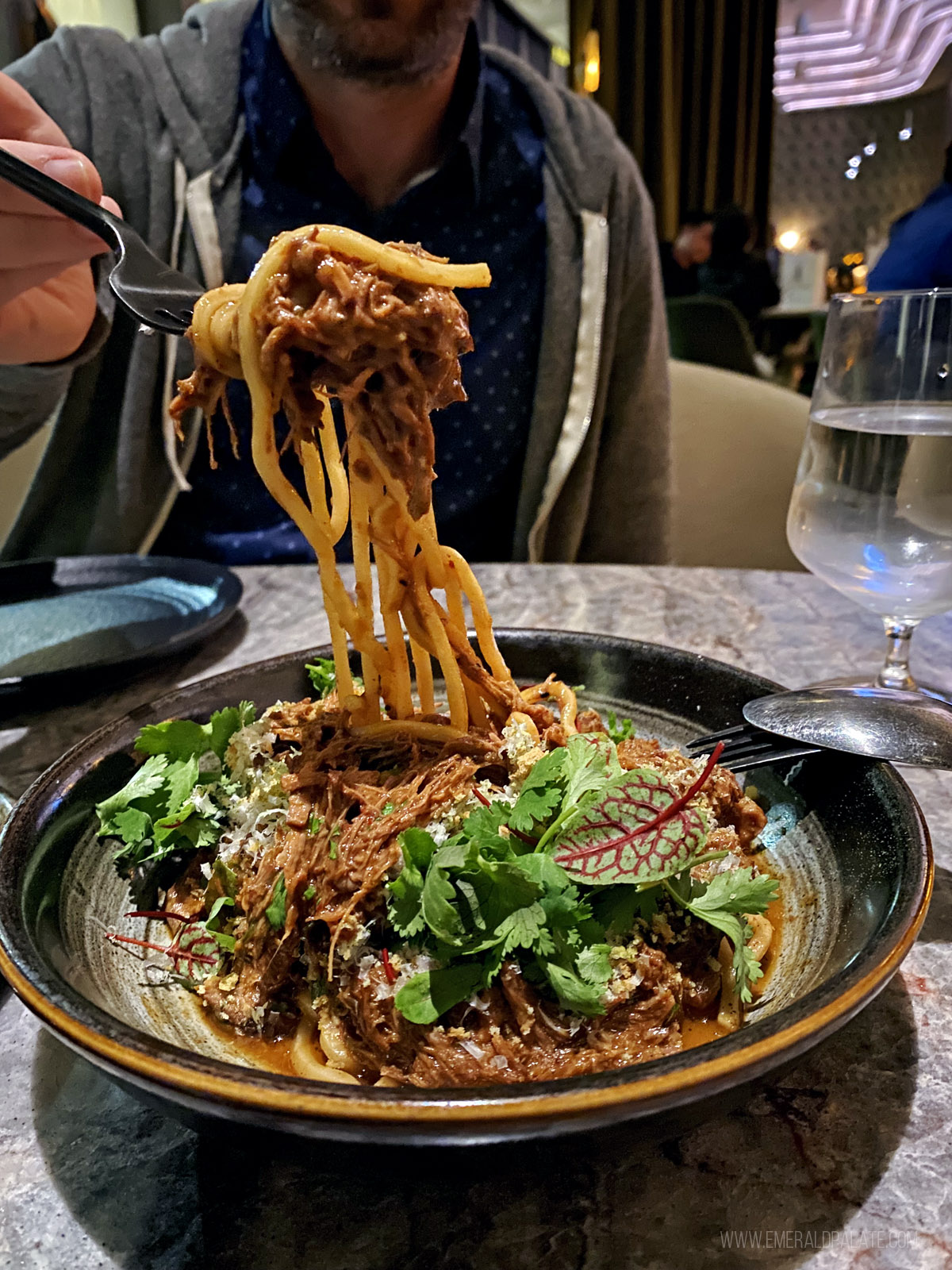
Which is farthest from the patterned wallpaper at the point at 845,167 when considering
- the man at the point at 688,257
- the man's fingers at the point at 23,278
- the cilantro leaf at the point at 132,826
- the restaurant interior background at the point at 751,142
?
the cilantro leaf at the point at 132,826

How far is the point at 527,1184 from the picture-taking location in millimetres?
670

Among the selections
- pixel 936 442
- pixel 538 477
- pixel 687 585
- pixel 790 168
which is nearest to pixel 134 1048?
pixel 936 442

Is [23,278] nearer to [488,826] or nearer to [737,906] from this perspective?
[488,826]

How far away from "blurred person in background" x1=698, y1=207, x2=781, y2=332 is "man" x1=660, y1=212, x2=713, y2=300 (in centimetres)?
24

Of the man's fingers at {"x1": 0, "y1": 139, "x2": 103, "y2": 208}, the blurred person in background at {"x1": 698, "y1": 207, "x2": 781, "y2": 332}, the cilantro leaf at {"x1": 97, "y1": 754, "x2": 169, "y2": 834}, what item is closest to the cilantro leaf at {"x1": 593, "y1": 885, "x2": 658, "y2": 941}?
the cilantro leaf at {"x1": 97, "y1": 754, "x2": 169, "y2": 834}

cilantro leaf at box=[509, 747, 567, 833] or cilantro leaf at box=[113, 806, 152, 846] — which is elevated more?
cilantro leaf at box=[509, 747, 567, 833]

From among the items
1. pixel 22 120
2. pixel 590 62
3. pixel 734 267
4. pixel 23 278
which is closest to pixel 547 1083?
pixel 23 278

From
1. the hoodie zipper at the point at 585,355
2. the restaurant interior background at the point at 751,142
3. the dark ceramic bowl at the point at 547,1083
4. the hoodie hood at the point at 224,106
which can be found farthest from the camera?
the restaurant interior background at the point at 751,142

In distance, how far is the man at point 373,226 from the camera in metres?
2.42

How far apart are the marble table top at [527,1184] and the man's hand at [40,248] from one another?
3.69 ft

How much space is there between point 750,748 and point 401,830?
1.40ft

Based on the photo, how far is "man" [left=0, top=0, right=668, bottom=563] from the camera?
7.95ft

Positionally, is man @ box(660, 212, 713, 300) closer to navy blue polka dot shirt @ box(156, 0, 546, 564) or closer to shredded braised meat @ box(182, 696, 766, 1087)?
navy blue polka dot shirt @ box(156, 0, 546, 564)

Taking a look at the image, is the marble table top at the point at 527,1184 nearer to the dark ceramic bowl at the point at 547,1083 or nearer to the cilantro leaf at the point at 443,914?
the dark ceramic bowl at the point at 547,1083
